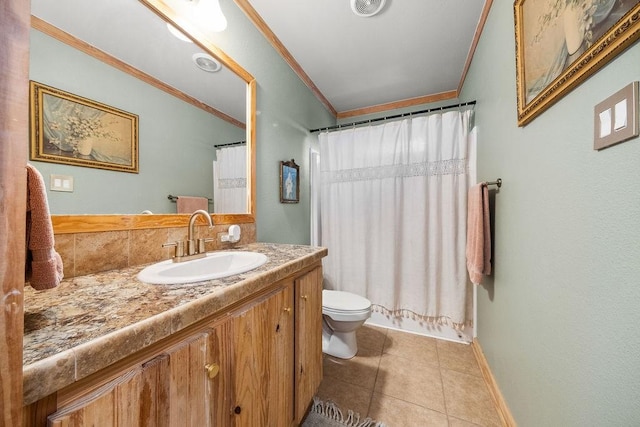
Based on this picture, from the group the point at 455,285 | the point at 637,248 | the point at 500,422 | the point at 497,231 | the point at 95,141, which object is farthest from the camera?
the point at 455,285

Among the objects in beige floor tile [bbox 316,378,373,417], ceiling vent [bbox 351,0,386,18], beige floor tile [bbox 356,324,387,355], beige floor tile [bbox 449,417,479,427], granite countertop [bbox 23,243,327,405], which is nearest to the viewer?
granite countertop [bbox 23,243,327,405]

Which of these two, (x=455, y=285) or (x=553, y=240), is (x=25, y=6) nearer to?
(x=553, y=240)

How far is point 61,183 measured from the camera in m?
0.71

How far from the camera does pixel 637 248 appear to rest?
505mm

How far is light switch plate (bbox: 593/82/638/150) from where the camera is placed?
1.63 feet

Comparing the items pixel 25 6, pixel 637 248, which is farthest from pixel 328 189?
pixel 25 6

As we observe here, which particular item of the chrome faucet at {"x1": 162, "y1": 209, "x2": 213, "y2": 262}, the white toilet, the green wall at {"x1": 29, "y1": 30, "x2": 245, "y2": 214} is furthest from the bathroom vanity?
the white toilet

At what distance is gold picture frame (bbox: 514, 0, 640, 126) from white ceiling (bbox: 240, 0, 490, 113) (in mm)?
633

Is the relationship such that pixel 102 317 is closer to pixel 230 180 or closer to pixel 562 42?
pixel 230 180

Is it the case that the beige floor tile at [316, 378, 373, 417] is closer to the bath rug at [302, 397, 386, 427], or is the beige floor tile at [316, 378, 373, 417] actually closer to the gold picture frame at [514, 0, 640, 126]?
the bath rug at [302, 397, 386, 427]

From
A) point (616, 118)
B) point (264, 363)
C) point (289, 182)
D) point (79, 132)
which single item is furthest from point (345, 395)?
point (79, 132)

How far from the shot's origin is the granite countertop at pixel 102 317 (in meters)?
0.33

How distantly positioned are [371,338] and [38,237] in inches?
79.5

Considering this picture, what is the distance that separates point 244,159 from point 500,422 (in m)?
1.99
